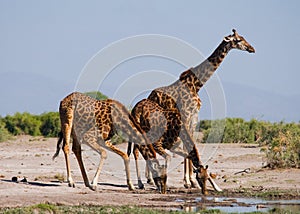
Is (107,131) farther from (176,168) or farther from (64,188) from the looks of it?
(176,168)

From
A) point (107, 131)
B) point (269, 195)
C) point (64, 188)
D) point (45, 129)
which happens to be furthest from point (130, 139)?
point (45, 129)

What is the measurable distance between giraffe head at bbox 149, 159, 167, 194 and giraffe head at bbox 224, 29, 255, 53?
3.39m

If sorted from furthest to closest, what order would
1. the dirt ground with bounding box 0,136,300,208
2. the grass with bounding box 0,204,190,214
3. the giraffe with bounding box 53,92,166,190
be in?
the giraffe with bounding box 53,92,166,190, the dirt ground with bounding box 0,136,300,208, the grass with bounding box 0,204,190,214

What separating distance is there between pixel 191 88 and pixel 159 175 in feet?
8.54

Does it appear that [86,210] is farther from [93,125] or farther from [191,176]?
[191,176]

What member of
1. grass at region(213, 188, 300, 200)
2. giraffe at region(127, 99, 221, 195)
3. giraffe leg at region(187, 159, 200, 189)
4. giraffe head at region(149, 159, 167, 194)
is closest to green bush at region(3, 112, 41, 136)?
giraffe leg at region(187, 159, 200, 189)

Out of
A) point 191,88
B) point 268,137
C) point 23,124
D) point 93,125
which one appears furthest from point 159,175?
point 23,124

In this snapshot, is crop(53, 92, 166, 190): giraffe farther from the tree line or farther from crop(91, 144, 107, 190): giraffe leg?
the tree line

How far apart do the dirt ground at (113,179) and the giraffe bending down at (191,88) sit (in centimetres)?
156

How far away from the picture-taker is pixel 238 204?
14.8 meters

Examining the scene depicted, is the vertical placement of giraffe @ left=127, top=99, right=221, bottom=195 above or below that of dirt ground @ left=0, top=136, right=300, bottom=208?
above

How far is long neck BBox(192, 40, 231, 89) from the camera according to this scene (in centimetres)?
1858

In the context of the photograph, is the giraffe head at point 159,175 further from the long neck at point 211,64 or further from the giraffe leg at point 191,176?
the long neck at point 211,64

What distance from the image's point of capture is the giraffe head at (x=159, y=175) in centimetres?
1658
